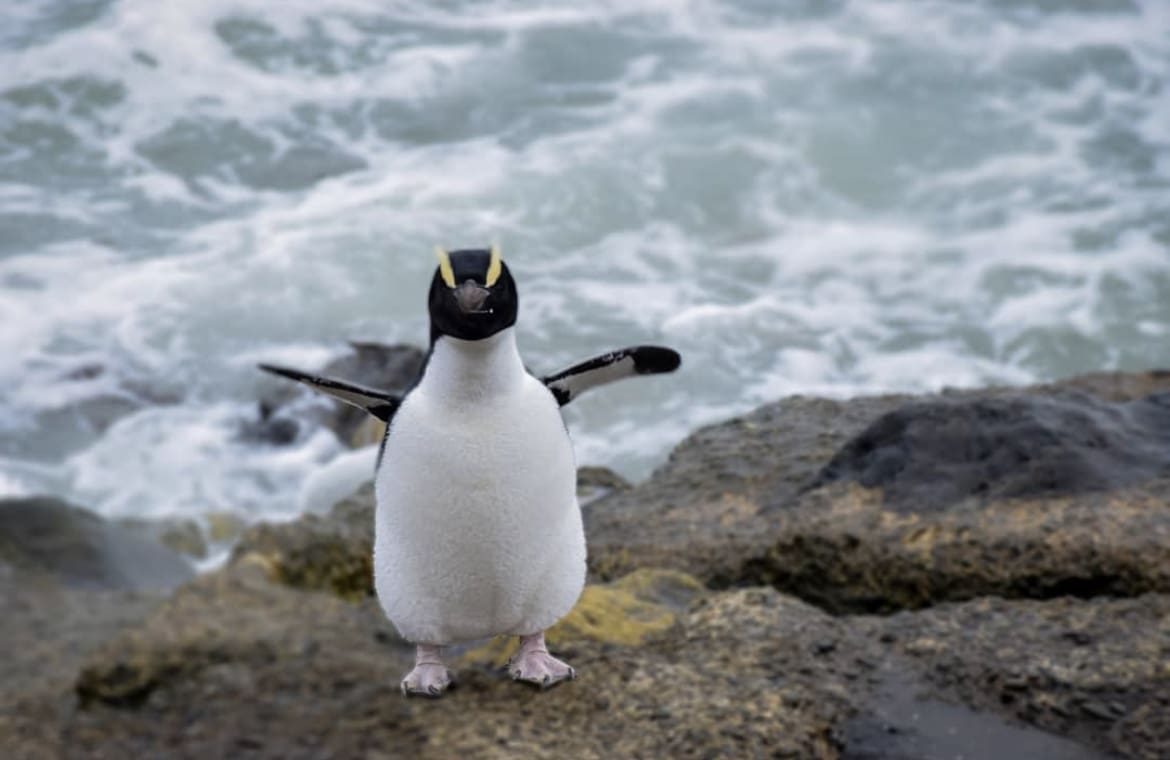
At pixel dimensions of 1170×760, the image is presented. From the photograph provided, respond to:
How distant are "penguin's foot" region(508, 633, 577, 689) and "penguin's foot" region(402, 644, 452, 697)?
0.16m

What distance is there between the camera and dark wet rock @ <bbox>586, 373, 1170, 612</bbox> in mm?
3672

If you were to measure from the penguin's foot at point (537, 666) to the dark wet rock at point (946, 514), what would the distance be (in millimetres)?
1148

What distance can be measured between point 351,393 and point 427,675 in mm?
594

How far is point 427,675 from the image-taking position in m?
2.82

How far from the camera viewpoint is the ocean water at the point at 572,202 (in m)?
10.7

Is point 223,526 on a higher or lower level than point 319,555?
lower

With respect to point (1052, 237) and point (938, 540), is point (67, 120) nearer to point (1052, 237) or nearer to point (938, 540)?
point (1052, 237)

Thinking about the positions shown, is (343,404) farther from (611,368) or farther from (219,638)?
(611,368)

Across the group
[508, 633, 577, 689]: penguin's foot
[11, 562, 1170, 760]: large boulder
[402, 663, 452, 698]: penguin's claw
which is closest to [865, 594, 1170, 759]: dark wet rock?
[11, 562, 1170, 760]: large boulder

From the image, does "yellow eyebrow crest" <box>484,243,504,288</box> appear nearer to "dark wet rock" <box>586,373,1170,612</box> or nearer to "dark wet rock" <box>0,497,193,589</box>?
"dark wet rock" <box>586,373,1170,612</box>

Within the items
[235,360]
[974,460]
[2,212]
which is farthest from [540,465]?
[2,212]

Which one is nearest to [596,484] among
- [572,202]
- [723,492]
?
[723,492]

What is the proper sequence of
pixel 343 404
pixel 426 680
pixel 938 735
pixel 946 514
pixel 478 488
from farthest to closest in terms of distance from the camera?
1. pixel 343 404
2. pixel 946 514
3. pixel 938 735
4. pixel 426 680
5. pixel 478 488

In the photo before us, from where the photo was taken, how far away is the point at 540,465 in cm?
259
